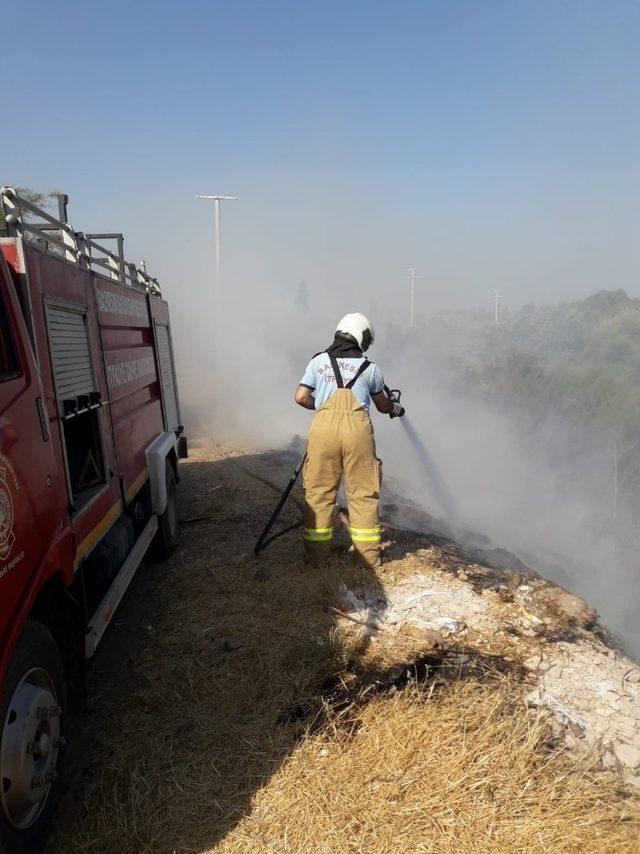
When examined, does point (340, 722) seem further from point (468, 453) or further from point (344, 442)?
point (468, 453)

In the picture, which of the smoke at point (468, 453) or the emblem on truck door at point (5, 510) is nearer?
the emblem on truck door at point (5, 510)

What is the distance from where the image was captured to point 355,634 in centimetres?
358

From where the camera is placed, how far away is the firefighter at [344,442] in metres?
4.16

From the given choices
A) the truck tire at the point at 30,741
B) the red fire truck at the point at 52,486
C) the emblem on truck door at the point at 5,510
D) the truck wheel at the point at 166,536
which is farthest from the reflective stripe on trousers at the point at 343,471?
the emblem on truck door at the point at 5,510

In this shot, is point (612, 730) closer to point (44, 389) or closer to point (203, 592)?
point (203, 592)

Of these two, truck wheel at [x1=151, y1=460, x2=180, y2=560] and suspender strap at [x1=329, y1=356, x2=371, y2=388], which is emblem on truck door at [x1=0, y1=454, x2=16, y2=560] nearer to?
suspender strap at [x1=329, y1=356, x2=371, y2=388]

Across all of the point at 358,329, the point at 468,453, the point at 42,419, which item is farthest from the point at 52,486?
the point at 468,453

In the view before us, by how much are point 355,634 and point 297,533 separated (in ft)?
6.15

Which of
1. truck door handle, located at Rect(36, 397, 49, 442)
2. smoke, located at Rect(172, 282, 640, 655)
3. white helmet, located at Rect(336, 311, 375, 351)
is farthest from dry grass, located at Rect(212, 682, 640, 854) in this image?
smoke, located at Rect(172, 282, 640, 655)

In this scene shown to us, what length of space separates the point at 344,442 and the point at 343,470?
0.27m

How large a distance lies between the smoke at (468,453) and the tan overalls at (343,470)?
4666mm

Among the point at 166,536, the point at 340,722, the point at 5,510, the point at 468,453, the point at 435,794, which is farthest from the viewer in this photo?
the point at 468,453

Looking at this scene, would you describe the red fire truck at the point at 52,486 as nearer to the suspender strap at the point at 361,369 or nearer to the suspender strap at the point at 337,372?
the suspender strap at the point at 337,372

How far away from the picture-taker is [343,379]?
4.23m
